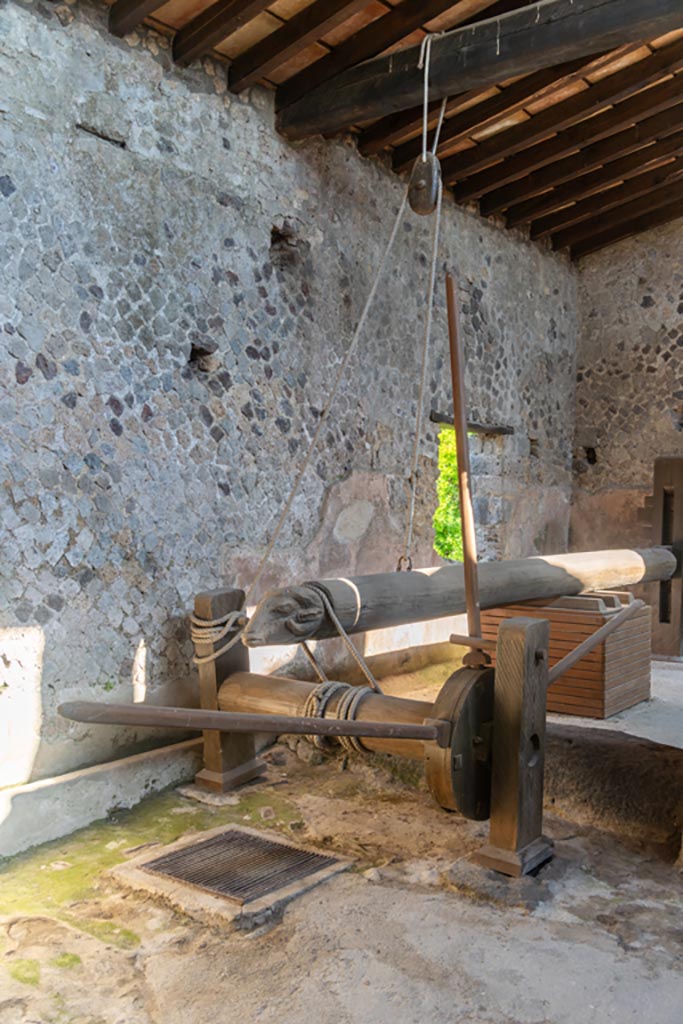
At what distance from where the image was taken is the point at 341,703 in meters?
3.60

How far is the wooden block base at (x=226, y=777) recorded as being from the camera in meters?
4.34

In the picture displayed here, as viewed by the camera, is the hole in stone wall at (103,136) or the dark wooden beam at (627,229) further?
the dark wooden beam at (627,229)

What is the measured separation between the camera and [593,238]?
26.6 ft

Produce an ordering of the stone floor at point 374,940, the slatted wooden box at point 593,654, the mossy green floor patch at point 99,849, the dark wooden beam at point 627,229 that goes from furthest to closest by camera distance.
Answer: the dark wooden beam at point 627,229
the slatted wooden box at point 593,654
the mossy green floor patch at point 99,849
the stone floor at point 374,940

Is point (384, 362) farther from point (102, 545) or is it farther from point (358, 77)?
point (102, 545)

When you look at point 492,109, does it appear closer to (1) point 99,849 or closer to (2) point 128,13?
(2) point 128,13

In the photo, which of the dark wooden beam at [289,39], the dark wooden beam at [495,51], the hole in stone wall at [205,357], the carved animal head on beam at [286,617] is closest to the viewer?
the carved animal head on beam at [286,617]

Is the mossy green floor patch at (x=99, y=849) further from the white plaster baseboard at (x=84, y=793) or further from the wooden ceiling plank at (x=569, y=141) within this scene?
the wooden ceiling plank at (x=569, y=141)

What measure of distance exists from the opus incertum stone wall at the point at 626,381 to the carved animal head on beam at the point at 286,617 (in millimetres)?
5111

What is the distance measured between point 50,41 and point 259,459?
2.35m

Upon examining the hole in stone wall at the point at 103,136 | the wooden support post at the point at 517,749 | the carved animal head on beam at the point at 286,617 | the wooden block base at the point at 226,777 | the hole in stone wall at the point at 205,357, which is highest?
the hole in stone wall at the point at 103,136

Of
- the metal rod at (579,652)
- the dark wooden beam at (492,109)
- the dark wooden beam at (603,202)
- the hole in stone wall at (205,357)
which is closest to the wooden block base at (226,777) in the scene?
the metal rod at (579,652)

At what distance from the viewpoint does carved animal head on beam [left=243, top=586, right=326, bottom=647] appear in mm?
3516

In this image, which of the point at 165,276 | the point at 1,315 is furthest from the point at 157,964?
the point at 165,276
